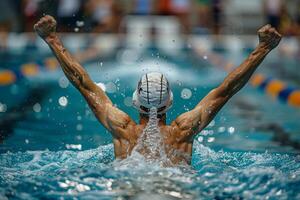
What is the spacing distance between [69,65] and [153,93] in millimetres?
606

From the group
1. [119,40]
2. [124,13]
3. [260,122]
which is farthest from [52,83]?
[124,13]

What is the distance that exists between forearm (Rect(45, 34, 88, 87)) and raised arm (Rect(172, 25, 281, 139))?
588 millimetres

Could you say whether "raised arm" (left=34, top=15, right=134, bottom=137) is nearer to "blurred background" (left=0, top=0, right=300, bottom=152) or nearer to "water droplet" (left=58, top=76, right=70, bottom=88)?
"blurred background" (left=0, top=0, right=300, bottom=152)

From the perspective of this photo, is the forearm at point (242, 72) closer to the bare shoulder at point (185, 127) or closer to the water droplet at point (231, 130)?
the bare shoulder at point (185, 127)

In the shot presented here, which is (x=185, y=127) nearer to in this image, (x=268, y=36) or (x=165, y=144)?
(x=165, y=144)

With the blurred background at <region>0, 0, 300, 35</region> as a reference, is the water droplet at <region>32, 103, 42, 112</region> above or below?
below

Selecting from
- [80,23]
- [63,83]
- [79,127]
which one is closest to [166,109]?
[79,127]

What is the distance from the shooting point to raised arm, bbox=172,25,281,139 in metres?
3.71

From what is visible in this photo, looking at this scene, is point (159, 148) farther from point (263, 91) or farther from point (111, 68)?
point (111, 68)

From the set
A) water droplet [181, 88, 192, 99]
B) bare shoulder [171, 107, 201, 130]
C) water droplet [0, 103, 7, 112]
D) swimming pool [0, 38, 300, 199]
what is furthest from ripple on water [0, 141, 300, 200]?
water droplet [181, 88, 192, 99]

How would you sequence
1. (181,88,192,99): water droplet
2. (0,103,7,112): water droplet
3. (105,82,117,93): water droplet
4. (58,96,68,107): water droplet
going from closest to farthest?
(0,103,7,112): water droplet
(58,96,68,107): water droplet
(181,88,192,99): water droplet
(105,82,117,93): water droplet

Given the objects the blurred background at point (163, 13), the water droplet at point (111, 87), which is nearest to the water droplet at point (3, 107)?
the water droplet at point (111, 87)

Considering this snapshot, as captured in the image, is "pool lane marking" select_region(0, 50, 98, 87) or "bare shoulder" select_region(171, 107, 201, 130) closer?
"bare shoulder" select_region(171, 107, 201, 130)

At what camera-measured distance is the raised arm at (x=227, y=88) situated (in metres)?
3.71
